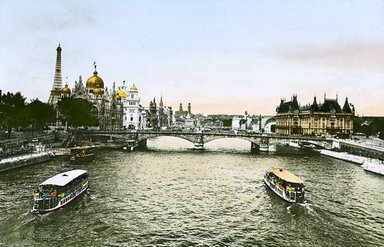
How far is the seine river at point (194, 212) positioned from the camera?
3641 centimetres

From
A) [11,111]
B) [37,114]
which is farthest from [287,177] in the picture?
[37,114]

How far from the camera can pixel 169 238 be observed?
120 feet

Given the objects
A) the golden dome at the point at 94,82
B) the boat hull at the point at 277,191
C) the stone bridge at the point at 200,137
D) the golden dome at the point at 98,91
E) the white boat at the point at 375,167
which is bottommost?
the boat hull at the point at 277,191

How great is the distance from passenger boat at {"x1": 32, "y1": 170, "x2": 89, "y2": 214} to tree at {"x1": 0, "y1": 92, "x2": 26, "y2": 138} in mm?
55570

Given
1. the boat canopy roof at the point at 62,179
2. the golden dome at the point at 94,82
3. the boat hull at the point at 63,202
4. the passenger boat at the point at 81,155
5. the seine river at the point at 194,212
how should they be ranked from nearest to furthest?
1. the seine river at the point at 194,212
2. the boat hull at the point at 63,202
3. the boat canopy roof at the point at 62,179
4. the passenger boat at the point at 81,155
5. the golden dome at the point at 94,82

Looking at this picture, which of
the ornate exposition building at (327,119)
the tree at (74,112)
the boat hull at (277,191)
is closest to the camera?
the boat hull at (277,191)

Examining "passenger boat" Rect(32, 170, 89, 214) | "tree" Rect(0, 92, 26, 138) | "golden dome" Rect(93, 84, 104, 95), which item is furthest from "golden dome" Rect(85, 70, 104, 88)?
"passenger boat" Rect(32, 170, 89, 214)

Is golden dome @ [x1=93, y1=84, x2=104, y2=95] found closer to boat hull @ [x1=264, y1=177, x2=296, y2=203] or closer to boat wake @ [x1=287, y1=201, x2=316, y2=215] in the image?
boat hull @ [x1=264, y1=177, x2=296, y2=203]

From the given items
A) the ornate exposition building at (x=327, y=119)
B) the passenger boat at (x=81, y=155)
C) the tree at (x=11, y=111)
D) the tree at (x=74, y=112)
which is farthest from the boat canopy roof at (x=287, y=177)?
the ornate exposition building at (x=327, y=119)

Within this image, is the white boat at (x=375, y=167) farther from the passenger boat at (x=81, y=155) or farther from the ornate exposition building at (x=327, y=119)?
the ornate exposition building at (x=327, y=119)

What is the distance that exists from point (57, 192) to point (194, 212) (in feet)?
59.6

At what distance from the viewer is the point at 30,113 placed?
111 m

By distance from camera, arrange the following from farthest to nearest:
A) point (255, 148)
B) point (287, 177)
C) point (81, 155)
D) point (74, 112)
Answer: point (74, 112)
point (255, 148)
point (81, 155)
point (287, 177)

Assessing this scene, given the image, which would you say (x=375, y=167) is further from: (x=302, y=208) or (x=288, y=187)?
(x=302, y=208)
